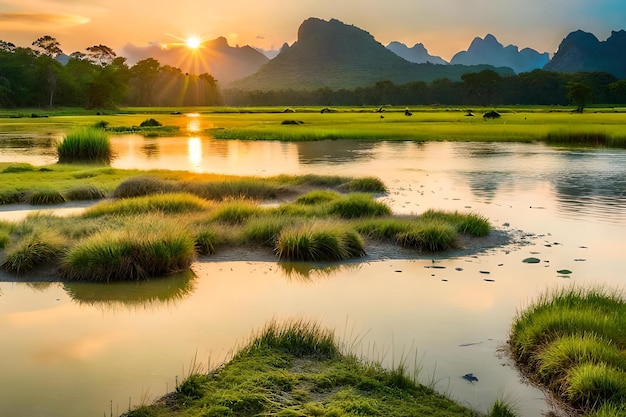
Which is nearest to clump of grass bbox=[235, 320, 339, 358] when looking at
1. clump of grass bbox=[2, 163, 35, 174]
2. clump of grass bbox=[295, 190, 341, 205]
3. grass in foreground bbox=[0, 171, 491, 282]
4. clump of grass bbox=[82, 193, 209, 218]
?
grass in foreground bbox=[0, 171, 491, 282]

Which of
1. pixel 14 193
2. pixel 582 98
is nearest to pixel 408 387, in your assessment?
pixel 14 193

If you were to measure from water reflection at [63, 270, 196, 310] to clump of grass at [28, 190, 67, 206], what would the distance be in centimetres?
1159

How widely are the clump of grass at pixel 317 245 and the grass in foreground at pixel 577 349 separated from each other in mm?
5869

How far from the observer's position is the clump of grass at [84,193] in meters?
24.8

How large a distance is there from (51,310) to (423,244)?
30.2 feet

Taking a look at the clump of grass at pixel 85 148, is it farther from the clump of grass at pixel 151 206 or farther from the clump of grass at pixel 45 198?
the clump of grass at pixel 151 206

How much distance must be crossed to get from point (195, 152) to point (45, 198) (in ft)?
72.4

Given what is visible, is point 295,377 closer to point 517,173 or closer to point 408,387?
point 408,387

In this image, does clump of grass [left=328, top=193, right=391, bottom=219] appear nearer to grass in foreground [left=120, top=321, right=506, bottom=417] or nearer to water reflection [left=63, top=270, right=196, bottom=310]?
water reflection [left=63, top=270, right=196, bottom=310]

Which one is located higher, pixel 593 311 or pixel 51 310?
pixel 593 311

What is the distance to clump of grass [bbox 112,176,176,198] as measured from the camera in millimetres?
24594

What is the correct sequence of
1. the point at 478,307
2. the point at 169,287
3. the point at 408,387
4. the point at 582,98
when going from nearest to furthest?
the point at 408,387 < the point at 478,307 < the point at 169,287 < the point at 582,98

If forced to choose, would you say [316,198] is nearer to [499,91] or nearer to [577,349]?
[577,349]

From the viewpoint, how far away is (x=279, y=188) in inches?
1056
